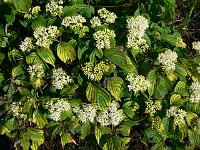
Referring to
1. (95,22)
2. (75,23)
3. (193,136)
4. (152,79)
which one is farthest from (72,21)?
(193,136)

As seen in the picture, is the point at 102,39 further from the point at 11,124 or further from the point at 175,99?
the point at 11,124

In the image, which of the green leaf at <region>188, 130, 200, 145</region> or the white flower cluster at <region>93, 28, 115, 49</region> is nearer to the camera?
the white flower cluster at <region>93, 28, 115, 49</region>

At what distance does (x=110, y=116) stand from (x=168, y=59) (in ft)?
1.22

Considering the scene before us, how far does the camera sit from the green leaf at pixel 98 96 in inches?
69.1

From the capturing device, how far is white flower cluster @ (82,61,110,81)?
175 centimetres

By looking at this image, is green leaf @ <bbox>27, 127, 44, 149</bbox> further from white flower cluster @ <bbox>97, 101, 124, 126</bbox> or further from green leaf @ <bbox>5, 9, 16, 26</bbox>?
green leaf @ <bbox>5, 9, 16, 26</bbox>

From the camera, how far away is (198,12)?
10.8ft

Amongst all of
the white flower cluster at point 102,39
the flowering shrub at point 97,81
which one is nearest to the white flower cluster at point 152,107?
the flowering shrub at point 97,81

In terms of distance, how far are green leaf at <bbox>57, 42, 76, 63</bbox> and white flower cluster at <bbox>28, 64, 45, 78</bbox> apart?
0.13 meters

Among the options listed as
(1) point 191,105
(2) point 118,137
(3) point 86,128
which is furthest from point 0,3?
(1) point 191,105

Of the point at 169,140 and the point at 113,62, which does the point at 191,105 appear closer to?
the point at 169,140

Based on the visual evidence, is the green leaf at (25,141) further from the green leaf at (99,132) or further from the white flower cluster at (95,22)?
the white flower cluster at (95,22)

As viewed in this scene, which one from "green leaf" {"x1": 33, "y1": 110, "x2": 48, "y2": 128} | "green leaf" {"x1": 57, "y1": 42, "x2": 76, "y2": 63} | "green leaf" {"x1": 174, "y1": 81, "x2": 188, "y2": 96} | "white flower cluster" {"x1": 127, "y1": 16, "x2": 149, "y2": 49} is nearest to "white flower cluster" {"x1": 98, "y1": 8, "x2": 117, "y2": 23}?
"white flower cluster" {"x1": 127, "y1": 16, "x2": 149, "y2": 49}

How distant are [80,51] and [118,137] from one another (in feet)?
1.46
